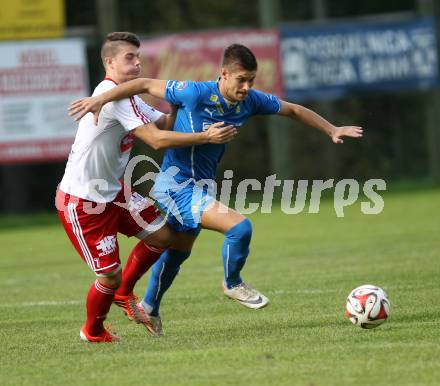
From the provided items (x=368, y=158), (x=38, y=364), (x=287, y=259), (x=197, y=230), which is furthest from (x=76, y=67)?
(x=38, y=364)

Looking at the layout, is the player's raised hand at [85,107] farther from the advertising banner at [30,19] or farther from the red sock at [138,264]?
the advertising banner at [30,19]

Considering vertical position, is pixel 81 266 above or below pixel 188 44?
below

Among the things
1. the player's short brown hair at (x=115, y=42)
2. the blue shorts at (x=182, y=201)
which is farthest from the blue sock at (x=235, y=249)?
the player's short brown hair at (x=115, y=42)

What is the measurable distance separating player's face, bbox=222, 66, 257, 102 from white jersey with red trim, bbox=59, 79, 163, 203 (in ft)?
2.01

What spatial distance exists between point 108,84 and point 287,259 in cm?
596

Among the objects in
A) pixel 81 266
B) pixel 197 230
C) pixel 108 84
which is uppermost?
pixel 108 84

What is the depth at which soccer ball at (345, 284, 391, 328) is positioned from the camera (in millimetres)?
7344

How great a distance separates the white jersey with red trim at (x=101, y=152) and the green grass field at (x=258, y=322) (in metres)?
1.03

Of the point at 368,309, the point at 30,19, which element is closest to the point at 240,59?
the point at 368,309

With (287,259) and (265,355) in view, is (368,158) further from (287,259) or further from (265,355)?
(265,355)

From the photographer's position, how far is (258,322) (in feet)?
26.6

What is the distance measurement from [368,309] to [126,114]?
2047mm

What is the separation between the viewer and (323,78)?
2309 centimetres

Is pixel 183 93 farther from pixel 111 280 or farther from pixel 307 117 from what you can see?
pixel 111 280
